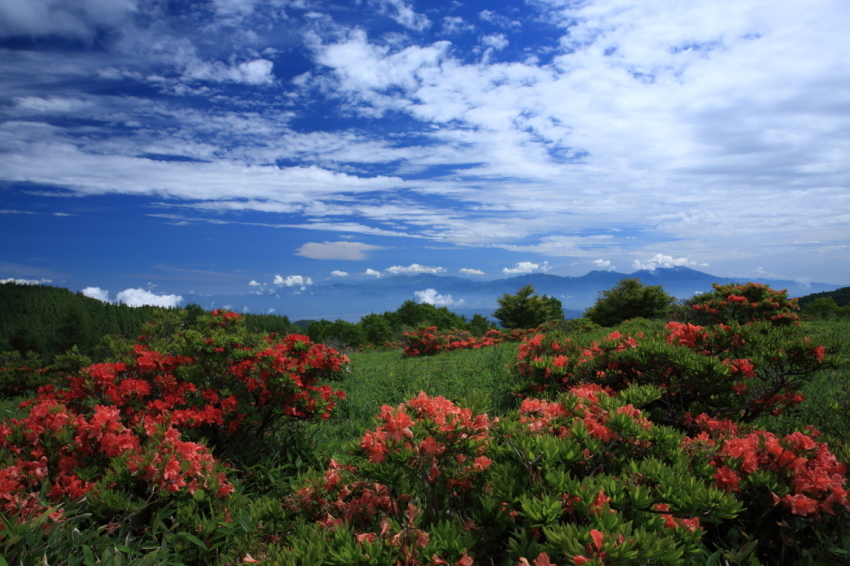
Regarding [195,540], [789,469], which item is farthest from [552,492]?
[195,540]

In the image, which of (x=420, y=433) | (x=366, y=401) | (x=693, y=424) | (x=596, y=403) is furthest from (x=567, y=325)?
(x=420, y=433)

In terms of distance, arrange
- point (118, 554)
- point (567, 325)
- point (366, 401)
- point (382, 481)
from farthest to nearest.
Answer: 1. point (567, 325)
2. point (366, 401)
3. point (118, 554)
4. point (382, 481)

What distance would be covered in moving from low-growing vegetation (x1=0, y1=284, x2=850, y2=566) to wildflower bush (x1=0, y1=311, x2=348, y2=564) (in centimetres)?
2

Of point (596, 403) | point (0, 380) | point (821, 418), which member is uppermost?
point (596, 403)

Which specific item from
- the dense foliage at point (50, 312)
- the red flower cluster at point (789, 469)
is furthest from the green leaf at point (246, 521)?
the dense foliage at point (50, 312)

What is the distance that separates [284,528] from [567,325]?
13628mm

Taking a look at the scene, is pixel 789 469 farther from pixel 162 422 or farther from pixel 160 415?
pixel 160 415

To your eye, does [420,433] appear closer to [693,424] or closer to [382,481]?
[382,481]

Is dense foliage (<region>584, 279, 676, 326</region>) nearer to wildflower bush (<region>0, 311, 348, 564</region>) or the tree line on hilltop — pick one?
the tree line on hilltop

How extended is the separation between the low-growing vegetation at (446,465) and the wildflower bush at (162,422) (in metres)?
0.02

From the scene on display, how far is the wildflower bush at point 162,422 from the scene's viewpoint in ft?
8.53

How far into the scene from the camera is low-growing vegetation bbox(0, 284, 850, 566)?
5.69ft

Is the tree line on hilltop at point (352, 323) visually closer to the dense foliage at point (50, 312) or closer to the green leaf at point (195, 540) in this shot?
the dense foliage at point (50, 312)

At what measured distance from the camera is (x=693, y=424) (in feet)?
11.1
